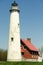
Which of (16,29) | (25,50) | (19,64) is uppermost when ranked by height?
(16,29)

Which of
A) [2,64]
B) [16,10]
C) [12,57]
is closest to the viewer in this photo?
[2,64]

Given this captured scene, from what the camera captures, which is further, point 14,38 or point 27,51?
point 27,51

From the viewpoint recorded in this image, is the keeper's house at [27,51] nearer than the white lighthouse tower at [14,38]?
No

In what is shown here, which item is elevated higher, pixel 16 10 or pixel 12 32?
pixel 16 10

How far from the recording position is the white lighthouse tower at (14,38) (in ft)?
131

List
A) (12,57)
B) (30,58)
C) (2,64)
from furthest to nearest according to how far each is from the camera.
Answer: (30,58), (12,57), (2,64)

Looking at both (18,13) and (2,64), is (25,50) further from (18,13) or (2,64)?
(2,64)

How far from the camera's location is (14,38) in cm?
4038

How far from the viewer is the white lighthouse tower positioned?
4000 cm

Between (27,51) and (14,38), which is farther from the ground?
(14,38)

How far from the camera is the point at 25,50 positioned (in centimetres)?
5141

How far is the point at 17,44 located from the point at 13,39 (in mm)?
1244

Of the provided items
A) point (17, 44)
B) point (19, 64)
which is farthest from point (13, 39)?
point (19, 64)

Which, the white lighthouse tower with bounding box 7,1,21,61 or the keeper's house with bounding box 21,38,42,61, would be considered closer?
the white lighthouse tower with bounding box 7,1,21,61
